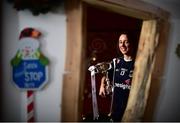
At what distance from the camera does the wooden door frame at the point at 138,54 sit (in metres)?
1.32

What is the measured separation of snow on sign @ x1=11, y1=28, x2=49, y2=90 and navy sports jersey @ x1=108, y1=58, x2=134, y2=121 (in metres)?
0.31

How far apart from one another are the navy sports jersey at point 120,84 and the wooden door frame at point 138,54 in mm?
29

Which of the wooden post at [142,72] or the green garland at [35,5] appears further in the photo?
the wooden post at [142,72]

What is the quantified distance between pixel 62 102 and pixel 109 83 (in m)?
0.23

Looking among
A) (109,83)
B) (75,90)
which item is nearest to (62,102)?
(75,90)

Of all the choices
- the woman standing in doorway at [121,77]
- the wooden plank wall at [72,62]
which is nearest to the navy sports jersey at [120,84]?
the woman standing in doorway at [121,77]

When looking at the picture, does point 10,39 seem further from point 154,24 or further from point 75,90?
point 154,24

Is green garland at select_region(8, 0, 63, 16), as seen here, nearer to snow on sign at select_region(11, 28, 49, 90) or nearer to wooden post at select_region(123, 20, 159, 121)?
snow on sign at select_region(11, 28, 49, 90)

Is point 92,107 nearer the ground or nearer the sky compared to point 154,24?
nearer the ground

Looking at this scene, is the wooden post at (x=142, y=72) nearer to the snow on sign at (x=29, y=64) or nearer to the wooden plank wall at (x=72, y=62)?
the wooden plank wall at (x=72, y=62)

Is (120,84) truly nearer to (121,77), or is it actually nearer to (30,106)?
(121,77)

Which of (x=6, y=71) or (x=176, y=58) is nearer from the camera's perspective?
(x=6, y=71)

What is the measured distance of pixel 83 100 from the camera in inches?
53.4

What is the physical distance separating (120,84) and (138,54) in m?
0.16
